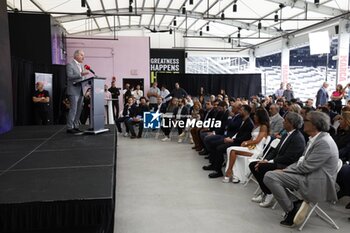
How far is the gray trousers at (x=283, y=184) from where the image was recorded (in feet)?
9.53

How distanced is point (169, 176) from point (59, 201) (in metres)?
3.01

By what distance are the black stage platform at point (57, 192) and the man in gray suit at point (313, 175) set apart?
1.67 m

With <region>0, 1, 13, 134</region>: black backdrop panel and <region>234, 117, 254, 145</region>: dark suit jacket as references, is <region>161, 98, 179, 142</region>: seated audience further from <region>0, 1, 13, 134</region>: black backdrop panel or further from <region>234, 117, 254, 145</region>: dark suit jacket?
<region>0, 1, 13, 134</region>: black backdrop panel

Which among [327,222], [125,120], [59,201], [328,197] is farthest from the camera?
[125,120]

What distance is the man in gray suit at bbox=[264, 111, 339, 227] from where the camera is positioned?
8.96ft

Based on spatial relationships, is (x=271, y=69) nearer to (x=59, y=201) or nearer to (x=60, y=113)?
(x=60, y=113)

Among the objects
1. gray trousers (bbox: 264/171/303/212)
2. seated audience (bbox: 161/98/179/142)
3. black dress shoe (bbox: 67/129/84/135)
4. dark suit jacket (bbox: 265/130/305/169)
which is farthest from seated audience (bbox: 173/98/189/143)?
gray trousers (bbox: 264/171/303/212)

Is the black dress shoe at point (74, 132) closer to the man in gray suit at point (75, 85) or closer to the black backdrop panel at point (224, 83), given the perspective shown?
the man in gray suit at point (75, 85)

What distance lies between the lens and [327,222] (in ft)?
9.88

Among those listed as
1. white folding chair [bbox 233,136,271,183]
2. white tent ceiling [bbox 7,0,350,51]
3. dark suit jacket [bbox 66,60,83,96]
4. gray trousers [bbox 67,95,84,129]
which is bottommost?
white folding chair [bbox 233,136,271,183]

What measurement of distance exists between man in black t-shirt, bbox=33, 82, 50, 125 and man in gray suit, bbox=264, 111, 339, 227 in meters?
6.42

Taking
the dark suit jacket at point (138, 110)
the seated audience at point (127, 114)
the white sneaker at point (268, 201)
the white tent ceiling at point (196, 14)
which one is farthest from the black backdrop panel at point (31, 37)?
the white sneaker at point (268, 201)

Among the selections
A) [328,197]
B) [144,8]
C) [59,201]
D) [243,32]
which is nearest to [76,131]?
[59,201]

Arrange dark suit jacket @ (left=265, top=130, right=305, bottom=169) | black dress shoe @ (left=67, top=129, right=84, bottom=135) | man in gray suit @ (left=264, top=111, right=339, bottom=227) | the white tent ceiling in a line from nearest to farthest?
man in gray suit @ (left=264, top=111, right=339, bottom=227) < dark suit jacket @ (left=265, top=130, right=305, bottom=169) < black dress shoe @ (left=67, top=129, right=84, bottom=135) < the white tent ceiling
